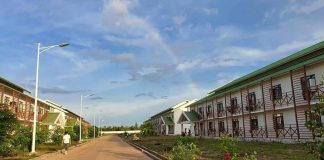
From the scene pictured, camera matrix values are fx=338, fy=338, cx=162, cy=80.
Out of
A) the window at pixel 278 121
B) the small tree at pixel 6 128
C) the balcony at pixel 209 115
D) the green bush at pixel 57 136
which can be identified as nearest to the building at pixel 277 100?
the window at pixel 278 121

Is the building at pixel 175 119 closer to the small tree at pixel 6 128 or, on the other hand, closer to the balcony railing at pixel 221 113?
the balcony railing at pixel 221 113

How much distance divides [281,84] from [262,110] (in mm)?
4267

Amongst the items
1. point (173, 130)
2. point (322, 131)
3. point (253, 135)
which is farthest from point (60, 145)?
point (173, 130)

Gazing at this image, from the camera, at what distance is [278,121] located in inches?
1270

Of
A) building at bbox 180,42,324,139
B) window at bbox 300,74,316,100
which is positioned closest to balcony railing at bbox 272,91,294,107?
building at bbox 180,42,324,139

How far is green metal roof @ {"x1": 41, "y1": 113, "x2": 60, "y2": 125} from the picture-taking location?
5166 cm

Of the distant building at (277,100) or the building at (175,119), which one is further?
the building at (175,119)

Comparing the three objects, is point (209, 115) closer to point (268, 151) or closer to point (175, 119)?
point (175, 119)

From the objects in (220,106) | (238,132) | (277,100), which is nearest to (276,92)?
(277,100)

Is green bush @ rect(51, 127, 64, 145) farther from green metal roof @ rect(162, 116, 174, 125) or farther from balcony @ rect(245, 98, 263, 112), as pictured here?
green metal roof @ rect(162, 116, 174, 125)

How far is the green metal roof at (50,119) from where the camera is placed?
5166 cm

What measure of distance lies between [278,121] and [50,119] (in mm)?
35986

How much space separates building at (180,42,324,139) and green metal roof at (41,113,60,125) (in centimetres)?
2509

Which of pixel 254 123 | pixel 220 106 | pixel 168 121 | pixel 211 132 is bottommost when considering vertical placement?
pixel 211 132
